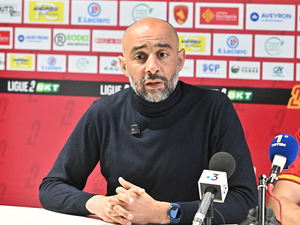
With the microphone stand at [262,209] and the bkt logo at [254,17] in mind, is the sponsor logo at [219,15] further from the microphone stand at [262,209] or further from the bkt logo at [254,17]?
the microphone stand at [262,209]

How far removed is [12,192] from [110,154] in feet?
4.92

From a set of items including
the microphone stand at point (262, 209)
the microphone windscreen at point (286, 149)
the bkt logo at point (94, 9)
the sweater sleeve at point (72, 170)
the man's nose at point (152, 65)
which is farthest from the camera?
the bkt logo at point (94, 9)

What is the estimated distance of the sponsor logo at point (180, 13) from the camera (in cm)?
259

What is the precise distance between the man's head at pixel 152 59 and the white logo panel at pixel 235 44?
3.25ft

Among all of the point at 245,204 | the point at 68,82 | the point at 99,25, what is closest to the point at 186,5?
the point at 99,25

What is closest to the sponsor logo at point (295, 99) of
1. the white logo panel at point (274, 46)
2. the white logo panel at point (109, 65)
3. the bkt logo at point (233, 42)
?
the white logo panel at point (274, 46)

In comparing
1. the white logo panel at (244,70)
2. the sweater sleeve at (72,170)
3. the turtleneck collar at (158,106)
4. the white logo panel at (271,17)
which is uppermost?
the white logo panel at (271,17)

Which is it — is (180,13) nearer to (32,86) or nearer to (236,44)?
(236,44)

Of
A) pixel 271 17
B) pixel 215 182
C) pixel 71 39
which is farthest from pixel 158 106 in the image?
pixel 271 17

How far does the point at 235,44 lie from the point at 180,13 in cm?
50

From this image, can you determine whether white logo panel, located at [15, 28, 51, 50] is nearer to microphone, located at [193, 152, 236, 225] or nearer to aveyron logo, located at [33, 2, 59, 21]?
aveyron logo, located at [33, 2, 59, 21]

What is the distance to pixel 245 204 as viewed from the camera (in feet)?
4.57

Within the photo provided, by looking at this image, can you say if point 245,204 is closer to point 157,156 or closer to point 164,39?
point 157,156

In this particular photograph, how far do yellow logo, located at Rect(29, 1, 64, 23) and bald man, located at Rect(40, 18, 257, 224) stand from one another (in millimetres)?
1186
